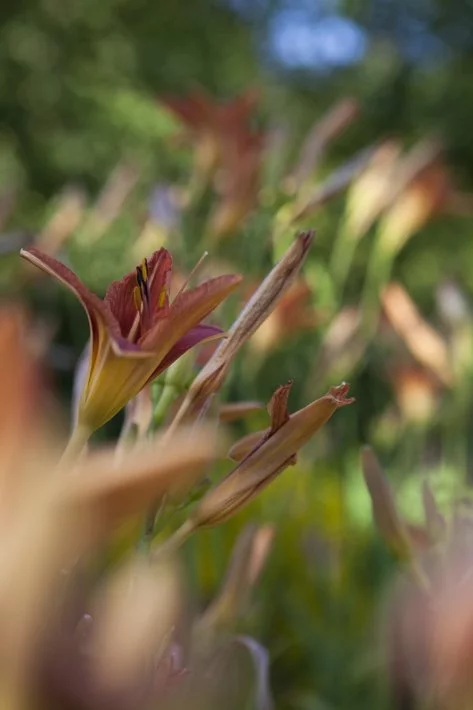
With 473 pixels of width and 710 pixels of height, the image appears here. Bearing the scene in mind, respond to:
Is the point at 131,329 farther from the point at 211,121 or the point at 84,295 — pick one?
the point at 211,121

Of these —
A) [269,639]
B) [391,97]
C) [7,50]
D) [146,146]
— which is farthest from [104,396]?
[391,97]

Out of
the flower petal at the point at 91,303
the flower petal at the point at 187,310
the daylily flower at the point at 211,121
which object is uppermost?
the daylily flower at the point at 211,121

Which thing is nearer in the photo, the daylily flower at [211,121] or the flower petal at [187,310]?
the flower petal at [187,310]

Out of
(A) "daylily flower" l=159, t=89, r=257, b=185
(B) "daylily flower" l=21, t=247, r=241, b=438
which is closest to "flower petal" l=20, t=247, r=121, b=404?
(B) "daylily flower" l=21, t=247, r=241, b=438

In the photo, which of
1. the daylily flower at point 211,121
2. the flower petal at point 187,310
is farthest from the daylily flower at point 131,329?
the daylily flower at point 211,121

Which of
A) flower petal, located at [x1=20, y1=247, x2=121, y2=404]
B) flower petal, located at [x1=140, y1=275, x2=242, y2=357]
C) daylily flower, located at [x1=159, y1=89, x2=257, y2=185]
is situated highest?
daylily flower, located at [x1=159, y1=89, x2=257, y2=185]

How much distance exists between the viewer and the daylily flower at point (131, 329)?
0.74 ft

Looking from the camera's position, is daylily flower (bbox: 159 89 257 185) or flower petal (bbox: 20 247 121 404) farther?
daylily flower (bbox: 159 89 257 185)

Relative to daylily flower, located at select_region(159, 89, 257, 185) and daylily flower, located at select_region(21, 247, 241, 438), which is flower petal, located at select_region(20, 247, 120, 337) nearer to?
daylily flower, located at select_region(21, 247, 241, 438)

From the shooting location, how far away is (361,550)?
883 mm

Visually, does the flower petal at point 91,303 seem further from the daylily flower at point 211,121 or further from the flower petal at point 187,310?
the daylily flower at point 211,121

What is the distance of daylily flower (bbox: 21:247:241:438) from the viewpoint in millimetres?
225

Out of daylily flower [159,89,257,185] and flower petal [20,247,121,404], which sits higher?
daylily flower [159,89,257,185]

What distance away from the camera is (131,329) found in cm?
26
